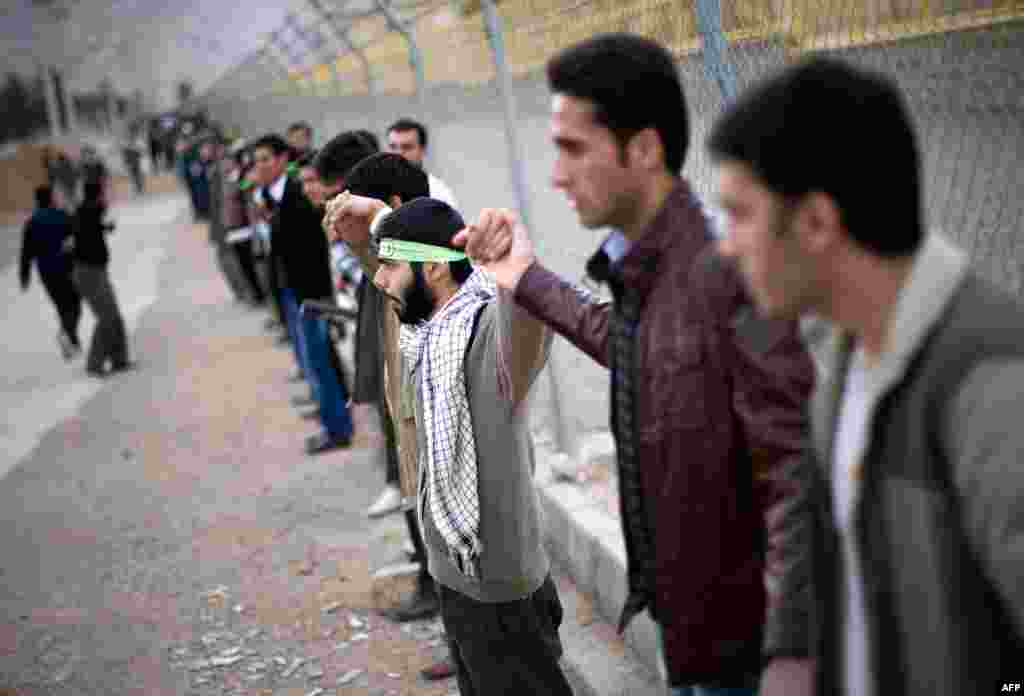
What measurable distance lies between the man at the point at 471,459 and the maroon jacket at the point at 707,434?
1014mm

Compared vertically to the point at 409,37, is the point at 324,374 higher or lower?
lower

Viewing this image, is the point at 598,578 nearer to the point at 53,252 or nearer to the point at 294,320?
the point at 294,320


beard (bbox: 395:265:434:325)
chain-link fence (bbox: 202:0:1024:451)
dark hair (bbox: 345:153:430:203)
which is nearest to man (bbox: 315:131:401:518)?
chain-link fence (bbox: 202:0:1024:451)

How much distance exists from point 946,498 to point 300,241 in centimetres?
643

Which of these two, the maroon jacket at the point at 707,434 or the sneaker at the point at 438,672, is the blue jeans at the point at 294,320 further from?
the maroon jacket at the point at 707,434

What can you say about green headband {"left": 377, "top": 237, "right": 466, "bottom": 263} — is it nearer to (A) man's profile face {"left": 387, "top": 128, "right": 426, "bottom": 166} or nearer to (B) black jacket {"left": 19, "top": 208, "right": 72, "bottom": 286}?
(A) man's profile face {"left": 387, "top": 128, "right": 426, "bottom": 166}

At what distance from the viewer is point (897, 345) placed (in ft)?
4.44

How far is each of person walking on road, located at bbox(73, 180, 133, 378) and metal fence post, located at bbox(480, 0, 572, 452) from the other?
8152 mm

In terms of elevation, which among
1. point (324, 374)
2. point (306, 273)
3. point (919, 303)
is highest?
point (919, 303)

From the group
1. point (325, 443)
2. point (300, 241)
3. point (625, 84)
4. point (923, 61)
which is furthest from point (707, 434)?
point (325, 443)

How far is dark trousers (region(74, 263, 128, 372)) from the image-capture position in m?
12.2

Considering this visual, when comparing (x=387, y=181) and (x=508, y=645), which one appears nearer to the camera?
(x=508, y=645)

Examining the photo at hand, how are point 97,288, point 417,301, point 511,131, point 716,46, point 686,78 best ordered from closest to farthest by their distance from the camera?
point 716,46
point 417,301
point 686,78
point 511,131
point 97,288

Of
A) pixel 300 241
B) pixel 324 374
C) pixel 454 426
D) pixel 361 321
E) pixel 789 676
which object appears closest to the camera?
pixel 789 676
